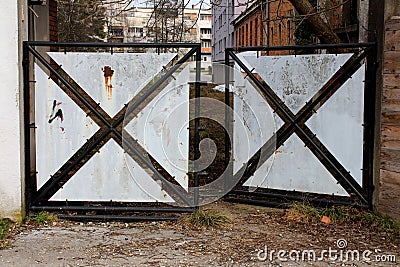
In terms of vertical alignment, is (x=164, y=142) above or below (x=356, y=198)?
above

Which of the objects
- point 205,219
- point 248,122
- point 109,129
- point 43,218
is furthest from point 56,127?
point 248,122

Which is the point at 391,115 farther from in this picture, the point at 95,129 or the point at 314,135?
the point at 95,129

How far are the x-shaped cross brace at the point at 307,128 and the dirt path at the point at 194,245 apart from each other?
637mm

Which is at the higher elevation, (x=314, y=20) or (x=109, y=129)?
(x=314, y=20)

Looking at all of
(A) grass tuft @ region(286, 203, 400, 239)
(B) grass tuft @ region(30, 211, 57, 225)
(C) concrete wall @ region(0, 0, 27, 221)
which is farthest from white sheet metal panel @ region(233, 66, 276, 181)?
(C) concrete wall @ region(0, 0, 27, 221)

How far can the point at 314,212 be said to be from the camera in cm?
631

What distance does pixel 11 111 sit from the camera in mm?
5836

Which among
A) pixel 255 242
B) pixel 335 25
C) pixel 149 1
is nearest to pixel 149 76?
pixel 255 242

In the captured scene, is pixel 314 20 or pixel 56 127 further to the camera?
pixel 314 20

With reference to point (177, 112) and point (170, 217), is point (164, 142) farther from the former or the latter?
point (170, 217)

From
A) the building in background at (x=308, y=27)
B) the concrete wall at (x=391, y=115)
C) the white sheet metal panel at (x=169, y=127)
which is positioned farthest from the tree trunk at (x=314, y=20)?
the white sheet metal panel at (x=169, y=127)

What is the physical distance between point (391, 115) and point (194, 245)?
8.25ft

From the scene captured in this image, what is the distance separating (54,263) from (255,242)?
194cm

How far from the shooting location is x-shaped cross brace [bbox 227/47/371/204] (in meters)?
6.39
